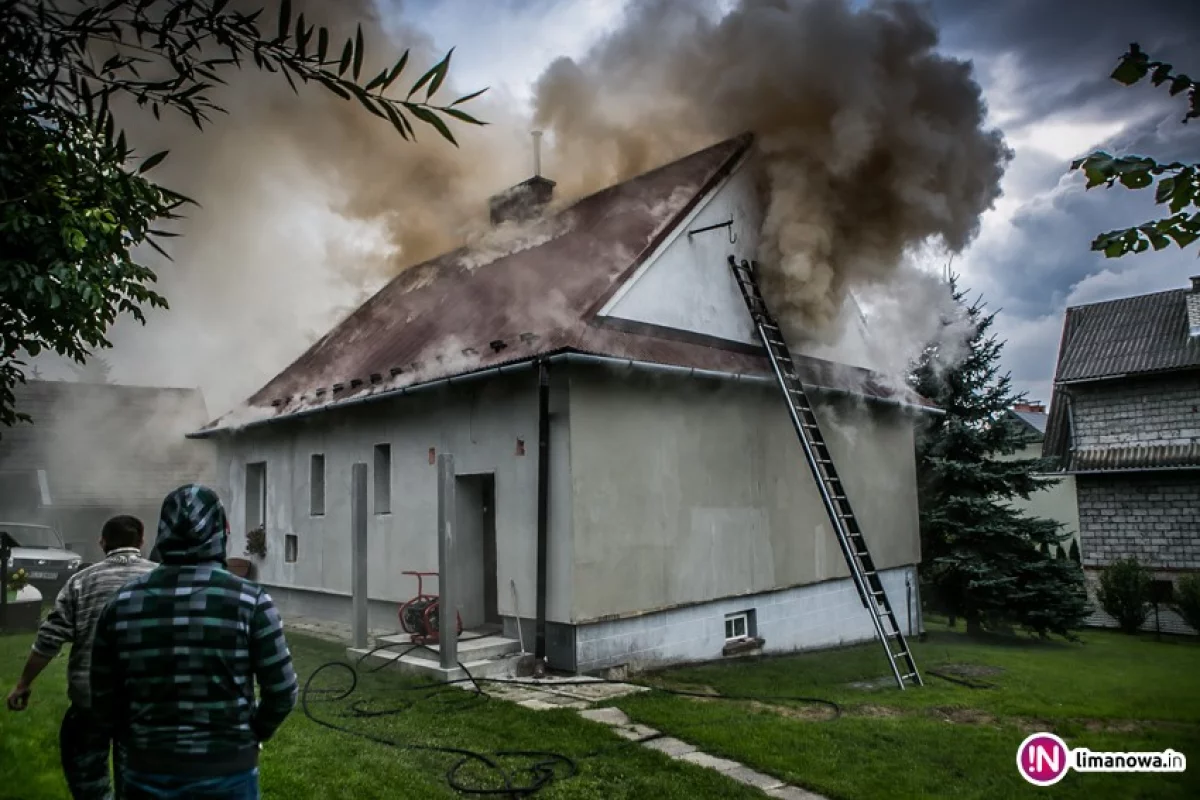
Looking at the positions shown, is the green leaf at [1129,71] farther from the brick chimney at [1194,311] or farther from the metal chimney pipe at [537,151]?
the brick chimney at [1194,311]

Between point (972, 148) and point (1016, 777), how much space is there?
902cm

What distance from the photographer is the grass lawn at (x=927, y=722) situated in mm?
5629

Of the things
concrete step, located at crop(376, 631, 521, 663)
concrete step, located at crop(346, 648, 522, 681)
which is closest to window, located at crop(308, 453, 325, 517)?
concrete step, located at crop(376, 631, 521, 663)

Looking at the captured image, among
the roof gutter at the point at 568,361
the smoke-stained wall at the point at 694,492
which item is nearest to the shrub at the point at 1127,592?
the smoke-stained wall at the point at 694,492

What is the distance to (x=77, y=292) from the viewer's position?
15.7 feet

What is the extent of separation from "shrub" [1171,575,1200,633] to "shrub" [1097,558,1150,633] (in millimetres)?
721

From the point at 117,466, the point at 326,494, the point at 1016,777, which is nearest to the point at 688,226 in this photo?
the point at 326,494

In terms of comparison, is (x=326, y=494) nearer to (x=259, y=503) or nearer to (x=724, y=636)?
(x=259, y=503)

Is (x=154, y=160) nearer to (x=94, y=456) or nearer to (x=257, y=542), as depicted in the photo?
(x=257, y=542)

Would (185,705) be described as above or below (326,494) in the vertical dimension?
below

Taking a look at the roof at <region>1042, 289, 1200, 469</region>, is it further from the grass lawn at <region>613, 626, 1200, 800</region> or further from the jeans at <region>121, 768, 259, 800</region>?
the jeans at <region>121, 768, 259, 800</region>

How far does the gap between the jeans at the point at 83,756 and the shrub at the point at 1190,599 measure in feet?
67.1

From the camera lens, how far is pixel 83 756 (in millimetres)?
3803

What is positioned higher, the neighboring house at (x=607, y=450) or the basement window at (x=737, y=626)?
the neighboring house at (x=607, y=450)
